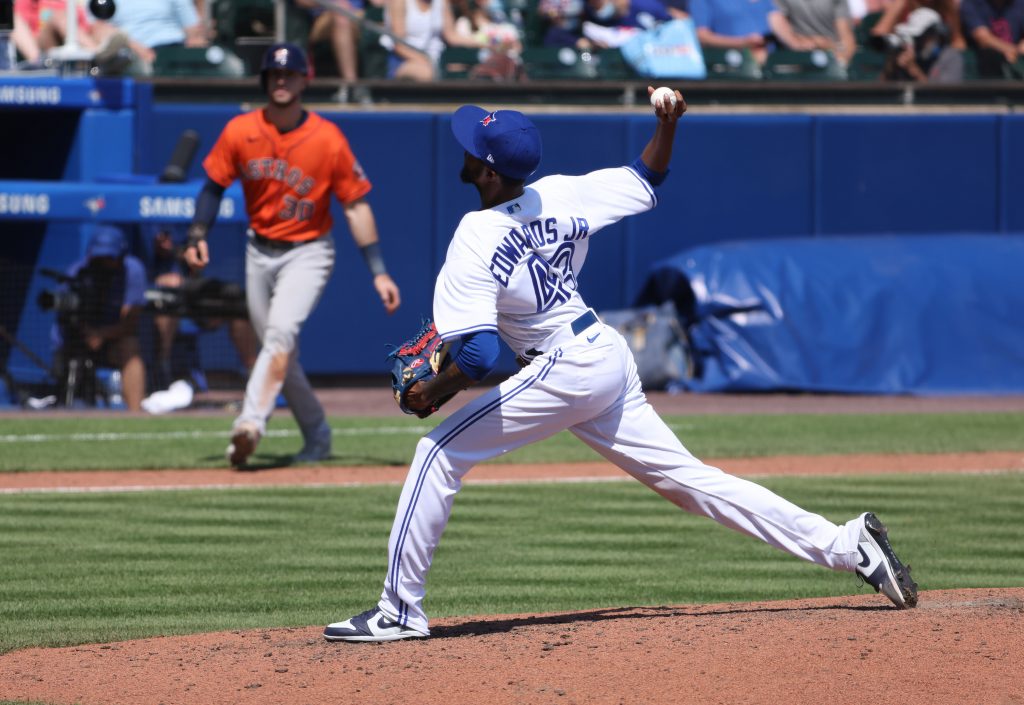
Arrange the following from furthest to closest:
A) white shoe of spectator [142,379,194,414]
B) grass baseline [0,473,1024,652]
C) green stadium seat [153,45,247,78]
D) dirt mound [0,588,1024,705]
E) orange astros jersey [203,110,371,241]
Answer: green stadium seat [153,45,247,78]
white shoe of spectator [142,379,194,414]
orange astros jersey [203,110,371,241]
grass baseline [0,473,1024,652]
dirt mound [0,588,1024,705]

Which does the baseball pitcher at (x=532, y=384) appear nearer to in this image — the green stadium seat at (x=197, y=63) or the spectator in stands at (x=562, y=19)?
the green stadium seat at (x=197, y=63)

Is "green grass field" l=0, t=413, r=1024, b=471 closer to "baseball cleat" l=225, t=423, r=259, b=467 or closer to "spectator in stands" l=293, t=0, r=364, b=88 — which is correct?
"baseball cleat" l=225, t=423, r=259, b=467

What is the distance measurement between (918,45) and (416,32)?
498 centimetres

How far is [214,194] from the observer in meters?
8.67

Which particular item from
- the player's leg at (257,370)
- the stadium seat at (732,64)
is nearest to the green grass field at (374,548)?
the player's leg at (257,370)

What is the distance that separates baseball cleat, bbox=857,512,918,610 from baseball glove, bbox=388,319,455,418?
1.34 metres

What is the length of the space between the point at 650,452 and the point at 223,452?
546 centimetres

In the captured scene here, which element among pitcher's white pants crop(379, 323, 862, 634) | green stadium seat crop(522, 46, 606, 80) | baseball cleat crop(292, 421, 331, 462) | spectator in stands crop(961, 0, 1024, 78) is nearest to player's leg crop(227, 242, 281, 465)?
baseball cleat crop(292, 421, 331, 462)

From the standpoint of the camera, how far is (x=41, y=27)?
45.7 feet

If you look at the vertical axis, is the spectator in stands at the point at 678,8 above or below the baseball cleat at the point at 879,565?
above

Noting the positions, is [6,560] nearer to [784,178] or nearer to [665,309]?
[665,309]

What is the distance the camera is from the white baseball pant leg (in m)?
8.56

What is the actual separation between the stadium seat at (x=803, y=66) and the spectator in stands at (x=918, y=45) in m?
0.56

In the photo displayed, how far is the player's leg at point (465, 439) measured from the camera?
4691mm
